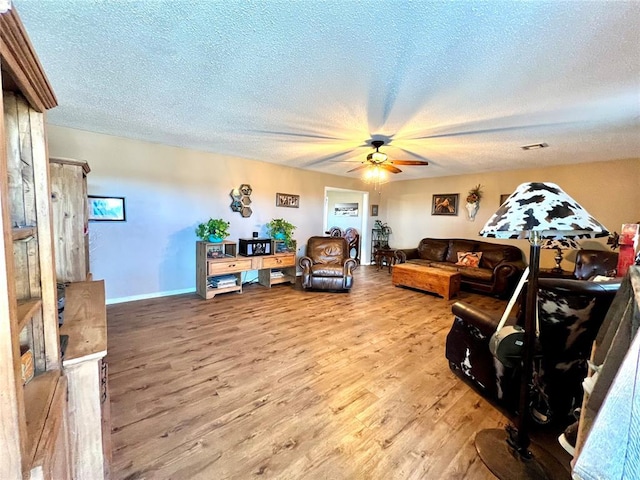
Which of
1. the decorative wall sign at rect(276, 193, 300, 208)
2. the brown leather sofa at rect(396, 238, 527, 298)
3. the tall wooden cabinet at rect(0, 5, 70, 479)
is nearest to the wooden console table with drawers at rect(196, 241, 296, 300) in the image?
the decorative wall sign at rect(276, 193, 300, 208)

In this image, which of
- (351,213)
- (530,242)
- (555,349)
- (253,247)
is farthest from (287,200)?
(555,349)

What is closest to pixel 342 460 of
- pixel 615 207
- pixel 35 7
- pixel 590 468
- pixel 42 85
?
pixel 590 468

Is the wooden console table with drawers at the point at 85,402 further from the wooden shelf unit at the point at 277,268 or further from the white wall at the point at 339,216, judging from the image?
the white wall at the point at 339,216

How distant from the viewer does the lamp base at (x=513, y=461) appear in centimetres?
137

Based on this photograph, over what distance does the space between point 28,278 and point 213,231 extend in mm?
3344

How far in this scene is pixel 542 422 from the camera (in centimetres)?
169

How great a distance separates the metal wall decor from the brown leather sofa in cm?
323

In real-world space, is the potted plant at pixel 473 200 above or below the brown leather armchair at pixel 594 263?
above

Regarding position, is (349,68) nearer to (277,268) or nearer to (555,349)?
(555,349)

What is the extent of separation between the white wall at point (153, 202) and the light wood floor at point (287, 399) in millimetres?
699

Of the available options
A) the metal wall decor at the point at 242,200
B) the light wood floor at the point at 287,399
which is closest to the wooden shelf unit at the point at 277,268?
the metal wall decor at the point at 242,200

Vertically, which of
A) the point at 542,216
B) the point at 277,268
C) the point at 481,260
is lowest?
the point at 277,268

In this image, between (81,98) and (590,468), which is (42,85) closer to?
(590,468)

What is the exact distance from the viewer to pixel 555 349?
5.25 ft
